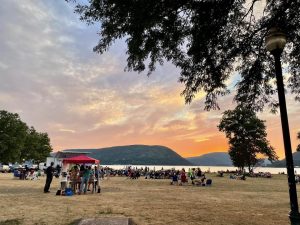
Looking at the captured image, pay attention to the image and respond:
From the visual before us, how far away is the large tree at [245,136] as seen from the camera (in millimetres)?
79875

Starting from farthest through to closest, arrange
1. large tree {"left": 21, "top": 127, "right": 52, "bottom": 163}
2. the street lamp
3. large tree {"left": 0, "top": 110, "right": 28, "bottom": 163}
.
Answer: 1. large tree {"left": 21, "top": 127, "right": 52, "bottom": 163}
2. large tree {"left": 0, "top": 110, "right": 28, "bottom": 163}
3. the street lamp

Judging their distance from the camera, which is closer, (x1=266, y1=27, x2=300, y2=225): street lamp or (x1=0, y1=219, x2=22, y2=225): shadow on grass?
(x1=266, y1=27, x2=300, y2=225): street lamp

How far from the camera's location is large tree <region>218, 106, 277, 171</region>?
262ft

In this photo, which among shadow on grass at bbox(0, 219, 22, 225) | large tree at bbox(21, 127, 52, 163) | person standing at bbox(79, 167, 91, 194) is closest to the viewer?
shadow on grass at bbox(0, 219, 22, 225)

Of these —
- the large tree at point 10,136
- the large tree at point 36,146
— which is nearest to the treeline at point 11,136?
the large tree at point 10,136

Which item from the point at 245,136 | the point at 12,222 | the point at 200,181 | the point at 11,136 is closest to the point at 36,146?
the point at 11,136

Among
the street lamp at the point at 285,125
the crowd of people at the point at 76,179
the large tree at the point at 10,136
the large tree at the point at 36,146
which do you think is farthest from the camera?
the large tree at the point at 36,146

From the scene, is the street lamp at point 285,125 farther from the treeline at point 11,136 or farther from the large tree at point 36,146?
the large tree at point 36,146

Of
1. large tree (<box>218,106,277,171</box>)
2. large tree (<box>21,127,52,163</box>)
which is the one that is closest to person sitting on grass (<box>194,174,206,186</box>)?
large tree (<box>218,106,277,171</box>)

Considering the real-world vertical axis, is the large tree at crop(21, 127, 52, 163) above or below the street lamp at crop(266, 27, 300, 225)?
above

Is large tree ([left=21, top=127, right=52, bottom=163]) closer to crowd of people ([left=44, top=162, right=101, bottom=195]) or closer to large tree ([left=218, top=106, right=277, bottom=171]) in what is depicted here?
large tree ([left=218, top=106, right=277, bottom=171])

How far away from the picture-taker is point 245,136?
8312cm

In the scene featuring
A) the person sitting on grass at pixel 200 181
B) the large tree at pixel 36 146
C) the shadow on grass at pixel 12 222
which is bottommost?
the shadow on grass at pixel 12 222

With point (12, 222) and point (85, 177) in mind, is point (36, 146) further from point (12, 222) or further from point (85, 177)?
point (12, 222)
